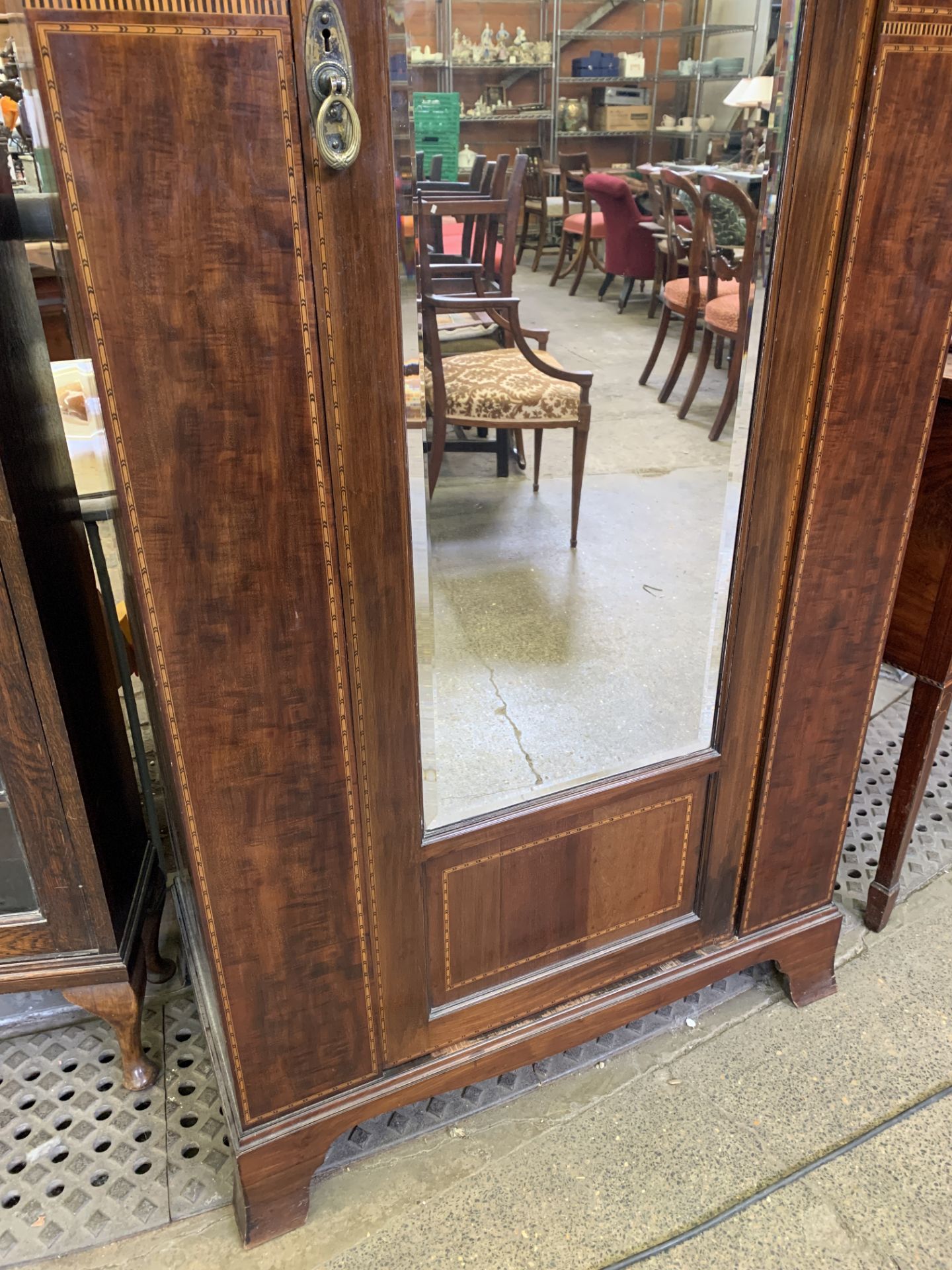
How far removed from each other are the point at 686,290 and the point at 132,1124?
5.06ft

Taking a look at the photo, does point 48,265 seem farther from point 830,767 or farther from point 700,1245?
point 700,1245

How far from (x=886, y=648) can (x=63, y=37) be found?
133 cm

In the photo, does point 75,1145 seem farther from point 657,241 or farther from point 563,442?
point 657,241

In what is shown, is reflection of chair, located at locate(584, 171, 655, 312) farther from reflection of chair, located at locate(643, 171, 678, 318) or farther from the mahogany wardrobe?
the mahogany wardrobe

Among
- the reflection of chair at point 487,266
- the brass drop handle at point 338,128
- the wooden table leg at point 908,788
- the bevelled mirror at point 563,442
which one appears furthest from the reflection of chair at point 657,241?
the brass drop handle at point 338,128

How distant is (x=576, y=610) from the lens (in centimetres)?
131

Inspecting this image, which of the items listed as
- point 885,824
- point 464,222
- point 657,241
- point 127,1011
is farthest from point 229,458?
point 657,241

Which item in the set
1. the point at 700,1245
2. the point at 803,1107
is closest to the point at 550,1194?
the point at 700,1245

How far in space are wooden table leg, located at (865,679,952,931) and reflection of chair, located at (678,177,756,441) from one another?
59cm

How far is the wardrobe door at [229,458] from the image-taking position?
641 millimetres

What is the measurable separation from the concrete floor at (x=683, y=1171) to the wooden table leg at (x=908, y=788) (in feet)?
0.53

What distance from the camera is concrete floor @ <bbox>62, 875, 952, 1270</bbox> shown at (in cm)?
107

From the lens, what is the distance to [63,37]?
0.61 metres

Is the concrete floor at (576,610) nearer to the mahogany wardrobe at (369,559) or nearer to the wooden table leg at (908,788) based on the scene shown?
the mahogany wardrobe at (369,559)
